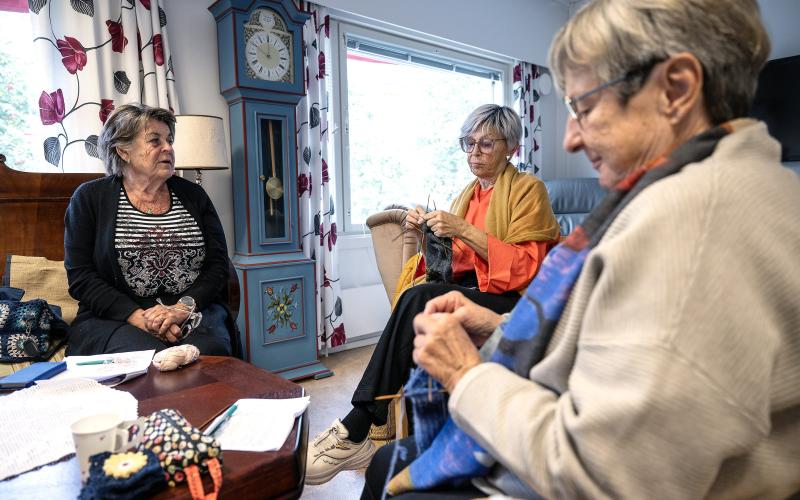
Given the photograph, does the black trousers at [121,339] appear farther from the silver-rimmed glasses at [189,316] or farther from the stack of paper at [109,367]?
the stack of paper at [109,367]

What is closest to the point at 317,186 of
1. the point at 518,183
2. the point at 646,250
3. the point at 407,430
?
the point at 518,183

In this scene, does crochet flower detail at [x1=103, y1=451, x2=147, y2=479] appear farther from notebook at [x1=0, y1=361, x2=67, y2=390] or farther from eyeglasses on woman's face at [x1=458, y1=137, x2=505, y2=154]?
eyeglasses on woman's face at [x1=458, y1=137, x2=505, y2=154]

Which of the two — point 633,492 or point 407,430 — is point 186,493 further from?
point 407,430

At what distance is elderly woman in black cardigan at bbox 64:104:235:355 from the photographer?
1.65 metres

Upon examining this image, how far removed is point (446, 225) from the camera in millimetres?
1827

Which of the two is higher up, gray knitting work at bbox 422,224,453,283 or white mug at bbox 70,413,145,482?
gray knitting work at bbox 422,224,453,283

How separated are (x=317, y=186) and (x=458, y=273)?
1354 millimetres

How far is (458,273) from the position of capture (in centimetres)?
193

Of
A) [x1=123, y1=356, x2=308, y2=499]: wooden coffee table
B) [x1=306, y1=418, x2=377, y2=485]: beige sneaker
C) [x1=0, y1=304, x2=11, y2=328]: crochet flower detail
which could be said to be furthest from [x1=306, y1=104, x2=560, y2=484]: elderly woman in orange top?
[x1=0, y1=304, x2=11, y2=328]: crochet flower detail

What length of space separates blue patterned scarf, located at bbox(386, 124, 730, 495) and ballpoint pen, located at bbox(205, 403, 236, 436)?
12.8 inches

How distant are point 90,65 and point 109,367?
1697mm

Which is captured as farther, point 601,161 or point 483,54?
point 483,54

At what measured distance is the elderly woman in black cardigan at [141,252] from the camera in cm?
165

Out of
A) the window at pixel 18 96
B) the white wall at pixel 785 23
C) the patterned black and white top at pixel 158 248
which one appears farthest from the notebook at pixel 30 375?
the white wall at pixel 785 23
